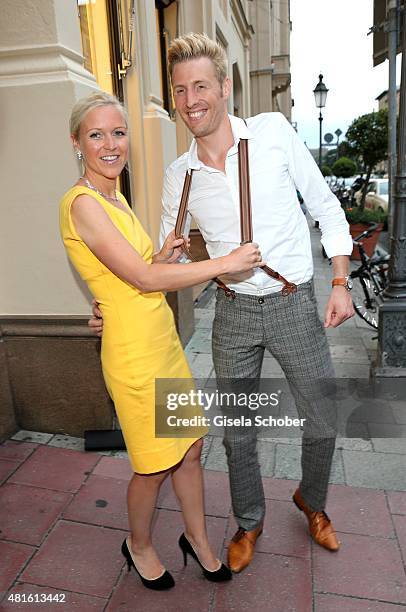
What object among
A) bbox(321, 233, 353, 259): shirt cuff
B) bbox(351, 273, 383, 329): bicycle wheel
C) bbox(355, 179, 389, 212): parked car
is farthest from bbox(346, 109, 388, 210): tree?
bbox(321, 233, 353, 259): shirt cuff

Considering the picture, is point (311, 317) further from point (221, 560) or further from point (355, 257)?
point (355, 257)

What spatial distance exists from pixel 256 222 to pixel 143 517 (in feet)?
4.36

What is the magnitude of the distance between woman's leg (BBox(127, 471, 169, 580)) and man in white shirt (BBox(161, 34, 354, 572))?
395 millimetres

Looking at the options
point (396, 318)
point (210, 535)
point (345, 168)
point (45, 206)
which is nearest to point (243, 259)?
point (210, 535)

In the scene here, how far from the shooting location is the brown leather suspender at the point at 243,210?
1.94 metres

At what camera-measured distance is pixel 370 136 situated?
13.9 metres

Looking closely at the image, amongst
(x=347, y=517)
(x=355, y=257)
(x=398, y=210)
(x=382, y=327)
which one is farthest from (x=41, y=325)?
(x=355, y=257)

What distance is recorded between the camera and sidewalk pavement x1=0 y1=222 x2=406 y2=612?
229 centimetres

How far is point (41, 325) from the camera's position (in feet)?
11.5

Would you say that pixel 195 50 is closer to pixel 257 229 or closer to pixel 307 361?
pixel 257 229

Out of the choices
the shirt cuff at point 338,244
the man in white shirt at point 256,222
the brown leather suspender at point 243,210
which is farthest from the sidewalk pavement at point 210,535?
the shirt cuff at point 338,244

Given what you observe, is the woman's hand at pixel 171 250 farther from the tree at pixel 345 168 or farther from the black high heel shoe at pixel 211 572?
the tree at pixel 345 168

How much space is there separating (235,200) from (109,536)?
1817 mm

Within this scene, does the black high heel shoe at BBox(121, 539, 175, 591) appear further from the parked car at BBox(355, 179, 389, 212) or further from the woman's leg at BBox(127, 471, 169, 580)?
the parked car at BBox(355, 179, 389, 212)
